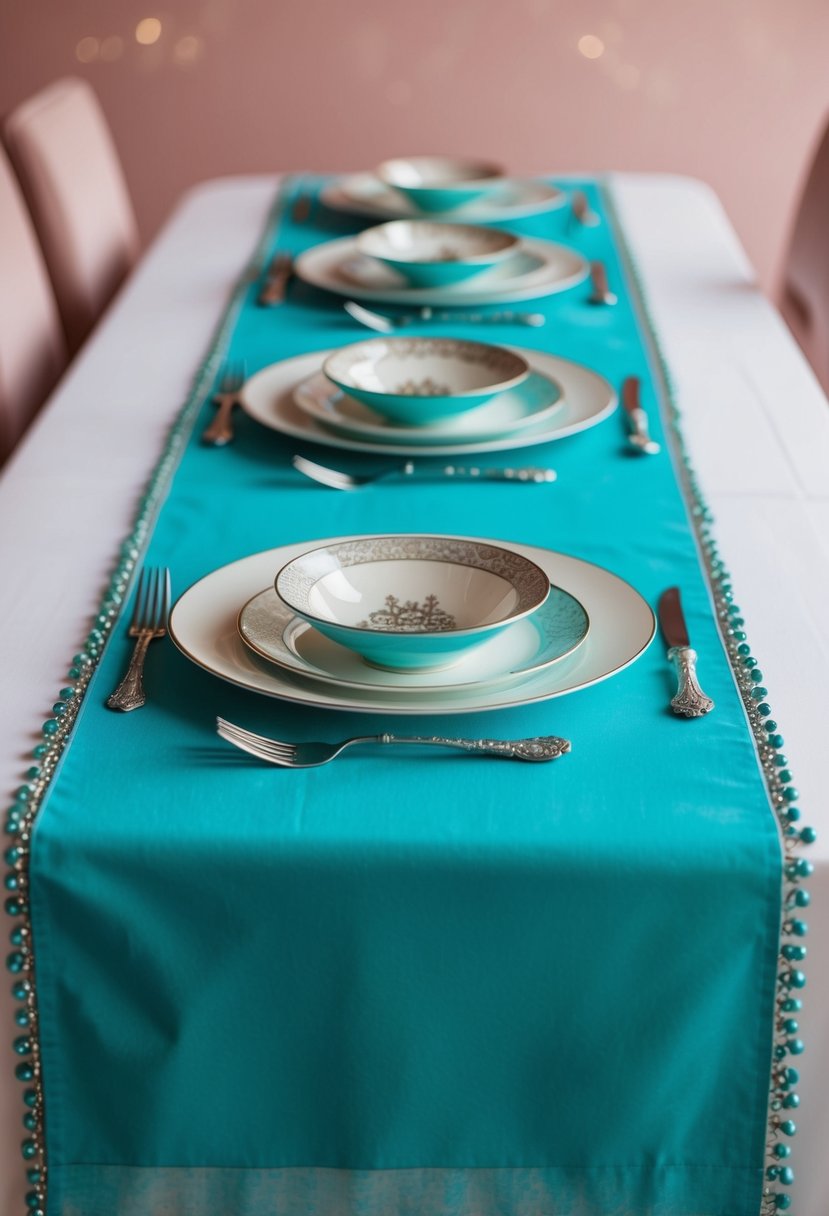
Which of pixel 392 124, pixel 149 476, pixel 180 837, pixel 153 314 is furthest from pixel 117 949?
pixel 392 124

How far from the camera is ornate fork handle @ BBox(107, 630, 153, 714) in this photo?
0.75m

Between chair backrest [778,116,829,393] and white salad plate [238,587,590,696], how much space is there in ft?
3.99

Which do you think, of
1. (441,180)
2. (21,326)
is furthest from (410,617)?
(441,180)

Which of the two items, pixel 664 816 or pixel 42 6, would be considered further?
pixel 42 6

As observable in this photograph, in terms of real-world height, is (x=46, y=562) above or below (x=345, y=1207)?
above

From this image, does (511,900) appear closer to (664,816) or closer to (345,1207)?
(664,816)

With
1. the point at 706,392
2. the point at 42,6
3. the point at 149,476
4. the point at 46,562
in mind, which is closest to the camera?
the point at 46,562

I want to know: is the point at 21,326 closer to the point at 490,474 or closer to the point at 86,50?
the point at 490,474

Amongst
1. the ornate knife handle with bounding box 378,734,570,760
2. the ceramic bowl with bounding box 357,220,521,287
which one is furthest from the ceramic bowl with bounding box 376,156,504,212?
the ornate knife handle with bounding box 378,734,570,760

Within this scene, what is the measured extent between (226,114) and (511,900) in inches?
117

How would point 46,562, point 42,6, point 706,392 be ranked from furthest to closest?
point 42,6 < point 706,392 < point 46,562

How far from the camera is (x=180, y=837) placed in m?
0.64

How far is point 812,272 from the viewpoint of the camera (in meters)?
2.03

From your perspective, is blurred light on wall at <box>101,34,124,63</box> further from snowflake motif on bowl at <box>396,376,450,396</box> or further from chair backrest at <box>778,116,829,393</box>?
snowflake motif on bowl at <box>396,376,450,396</box>
